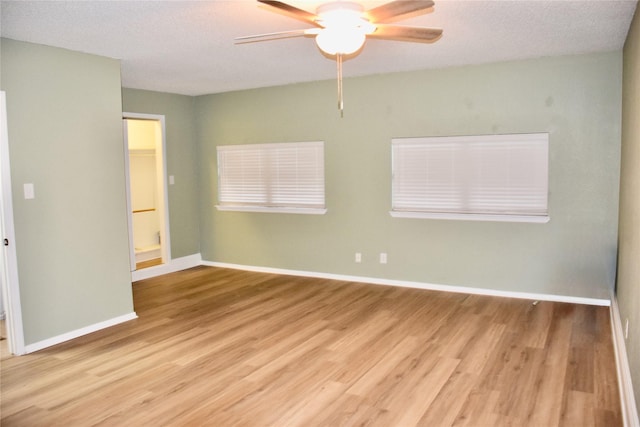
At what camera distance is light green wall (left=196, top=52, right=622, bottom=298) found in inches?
178

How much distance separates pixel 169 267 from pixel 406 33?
4807 millimetres

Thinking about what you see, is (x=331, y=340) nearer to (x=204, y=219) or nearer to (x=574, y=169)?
(x=574, y=169)

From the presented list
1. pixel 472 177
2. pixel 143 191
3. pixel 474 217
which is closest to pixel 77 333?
pixel 143 191

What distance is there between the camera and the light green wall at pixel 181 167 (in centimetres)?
645

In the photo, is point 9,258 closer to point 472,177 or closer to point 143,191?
point 143,191

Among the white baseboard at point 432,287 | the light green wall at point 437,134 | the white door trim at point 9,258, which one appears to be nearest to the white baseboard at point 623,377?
the white baseboard at point 432,287

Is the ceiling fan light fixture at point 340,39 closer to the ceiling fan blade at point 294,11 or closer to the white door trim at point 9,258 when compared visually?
the ceiling fan blade at point 294,11

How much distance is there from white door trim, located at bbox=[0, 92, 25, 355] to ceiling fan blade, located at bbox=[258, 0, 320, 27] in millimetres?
2373

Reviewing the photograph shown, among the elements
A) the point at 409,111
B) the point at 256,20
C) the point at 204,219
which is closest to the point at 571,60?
the point at 409,111

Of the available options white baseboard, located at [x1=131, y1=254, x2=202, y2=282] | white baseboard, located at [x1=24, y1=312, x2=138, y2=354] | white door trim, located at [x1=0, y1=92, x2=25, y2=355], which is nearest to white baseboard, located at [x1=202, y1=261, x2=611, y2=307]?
white baseboard, located at [x1=131, y1=254, x2=202, y2=282]

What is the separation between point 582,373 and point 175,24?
3.67m

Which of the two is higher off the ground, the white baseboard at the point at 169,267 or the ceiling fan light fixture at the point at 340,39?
the ceiling fan light fixture at the point at 340,39

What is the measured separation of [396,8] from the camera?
2531 mm

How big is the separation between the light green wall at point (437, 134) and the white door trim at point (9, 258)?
319 centimetres
